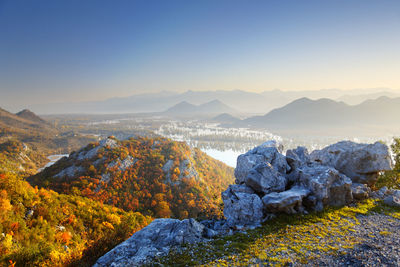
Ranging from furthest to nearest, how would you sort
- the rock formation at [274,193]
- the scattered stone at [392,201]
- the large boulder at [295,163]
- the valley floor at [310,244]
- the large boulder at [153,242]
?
the large boulder at [295,163] < the scattered stone at [392,201] < the rock formation at [274,193] < the large boulder at [153,242] < the valley floor at [310,244]

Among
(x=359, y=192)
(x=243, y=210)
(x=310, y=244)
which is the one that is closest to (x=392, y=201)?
(x=359, y=192)

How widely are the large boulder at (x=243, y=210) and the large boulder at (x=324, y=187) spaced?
5.40 meters

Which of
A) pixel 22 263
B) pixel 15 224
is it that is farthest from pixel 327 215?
pixel 15 224

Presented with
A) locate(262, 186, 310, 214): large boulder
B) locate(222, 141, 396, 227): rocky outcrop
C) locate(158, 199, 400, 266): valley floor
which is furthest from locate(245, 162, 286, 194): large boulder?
locate(158, 199, 400, 266): valley floor

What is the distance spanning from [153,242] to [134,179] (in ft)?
217

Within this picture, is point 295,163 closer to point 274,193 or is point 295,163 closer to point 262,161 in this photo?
point 262,161

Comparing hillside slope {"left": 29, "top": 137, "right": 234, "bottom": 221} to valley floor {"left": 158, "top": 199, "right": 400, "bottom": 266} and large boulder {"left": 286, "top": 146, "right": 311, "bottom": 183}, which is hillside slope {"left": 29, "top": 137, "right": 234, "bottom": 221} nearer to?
large boulder {"left": 286, "top": 146, "right": 311, "bottom": 183}

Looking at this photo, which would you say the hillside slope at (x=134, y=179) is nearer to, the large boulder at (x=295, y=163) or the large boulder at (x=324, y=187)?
the large boulder at (x=295, y=163)

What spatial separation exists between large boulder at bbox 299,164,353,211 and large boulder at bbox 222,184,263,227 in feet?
17.7

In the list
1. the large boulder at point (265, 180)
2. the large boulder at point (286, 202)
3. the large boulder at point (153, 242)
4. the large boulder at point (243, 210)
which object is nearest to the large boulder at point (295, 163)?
the large boulder at point (265, 180)

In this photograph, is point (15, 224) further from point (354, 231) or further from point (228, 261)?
point (354, 231)

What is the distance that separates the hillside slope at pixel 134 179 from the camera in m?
61.9

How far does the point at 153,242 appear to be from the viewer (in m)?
14.1

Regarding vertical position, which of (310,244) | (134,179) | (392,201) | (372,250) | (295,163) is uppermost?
(295,163)
